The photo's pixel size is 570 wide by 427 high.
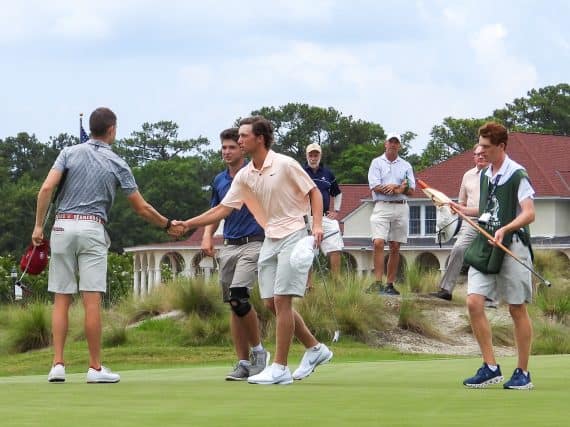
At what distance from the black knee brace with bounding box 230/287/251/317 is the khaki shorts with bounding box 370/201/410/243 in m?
8.07

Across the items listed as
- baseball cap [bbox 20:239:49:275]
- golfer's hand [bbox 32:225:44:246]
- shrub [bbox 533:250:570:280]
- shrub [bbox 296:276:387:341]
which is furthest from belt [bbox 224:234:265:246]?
shrub [bbox 533:250:570:280]

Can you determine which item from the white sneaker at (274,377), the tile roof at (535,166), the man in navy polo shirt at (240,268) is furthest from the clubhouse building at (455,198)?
the white sneaker at (274,377)

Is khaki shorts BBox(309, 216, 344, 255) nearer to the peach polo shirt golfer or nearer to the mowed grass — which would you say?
the mowed grass

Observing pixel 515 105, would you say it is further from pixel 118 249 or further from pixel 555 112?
pixel 118 249

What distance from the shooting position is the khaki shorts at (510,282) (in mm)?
10711

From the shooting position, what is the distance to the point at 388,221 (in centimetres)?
2019

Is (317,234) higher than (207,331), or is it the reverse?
(317,234)

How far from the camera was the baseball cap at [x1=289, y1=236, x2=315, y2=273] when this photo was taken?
11.1 meters

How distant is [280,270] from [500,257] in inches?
62.8

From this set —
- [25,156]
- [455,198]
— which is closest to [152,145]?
[25,156]

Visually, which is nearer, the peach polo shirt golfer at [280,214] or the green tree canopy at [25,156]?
the peach polo shirt golfer at [280,214]

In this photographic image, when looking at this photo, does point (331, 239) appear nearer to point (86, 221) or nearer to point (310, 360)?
point (310, 360)

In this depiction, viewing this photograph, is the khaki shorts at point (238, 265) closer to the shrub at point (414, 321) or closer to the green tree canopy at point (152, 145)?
the shrub at point (414, 321)

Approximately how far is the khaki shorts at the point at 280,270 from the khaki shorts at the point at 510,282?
4.14ft
